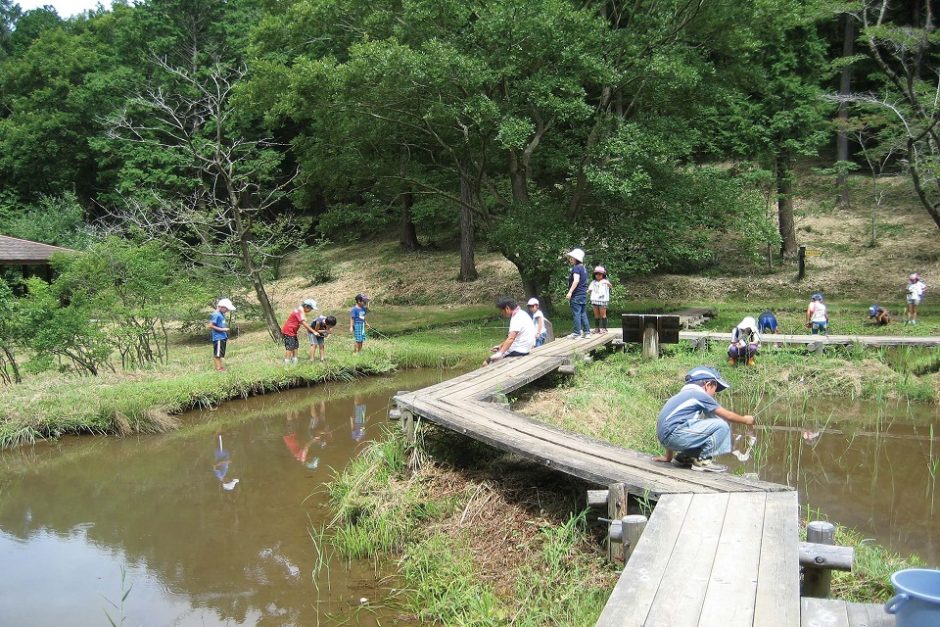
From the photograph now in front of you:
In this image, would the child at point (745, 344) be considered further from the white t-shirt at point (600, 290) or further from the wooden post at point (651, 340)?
the white t-shirt at point (600, 290)

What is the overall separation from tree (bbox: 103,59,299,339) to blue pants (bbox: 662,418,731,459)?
12.1 metres

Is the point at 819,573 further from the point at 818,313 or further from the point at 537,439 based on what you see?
the point at 818,313

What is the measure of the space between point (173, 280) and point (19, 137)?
23.9 metres

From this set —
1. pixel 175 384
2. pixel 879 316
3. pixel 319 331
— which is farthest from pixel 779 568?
pixel 879 316

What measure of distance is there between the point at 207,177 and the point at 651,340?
2803 centimetres

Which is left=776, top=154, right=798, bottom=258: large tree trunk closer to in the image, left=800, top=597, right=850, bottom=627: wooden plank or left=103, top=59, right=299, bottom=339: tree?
left=103, top=59, right=299, bottom=339: tree

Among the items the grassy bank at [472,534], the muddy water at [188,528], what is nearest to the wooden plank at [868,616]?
the grassy bank at [472,534]

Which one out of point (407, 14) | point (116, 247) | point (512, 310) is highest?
point (407, 14)

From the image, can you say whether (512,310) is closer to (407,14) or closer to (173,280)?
(407,14)

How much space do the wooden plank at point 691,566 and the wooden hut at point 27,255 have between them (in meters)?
25.4

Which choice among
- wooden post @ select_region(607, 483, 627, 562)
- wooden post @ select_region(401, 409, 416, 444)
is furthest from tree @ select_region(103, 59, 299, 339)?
wooden post @ select_region(607, 483, 627, 562)

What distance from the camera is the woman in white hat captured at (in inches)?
487

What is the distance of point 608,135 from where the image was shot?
57.3ft

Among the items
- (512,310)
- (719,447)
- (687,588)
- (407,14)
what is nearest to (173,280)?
(407,14)
